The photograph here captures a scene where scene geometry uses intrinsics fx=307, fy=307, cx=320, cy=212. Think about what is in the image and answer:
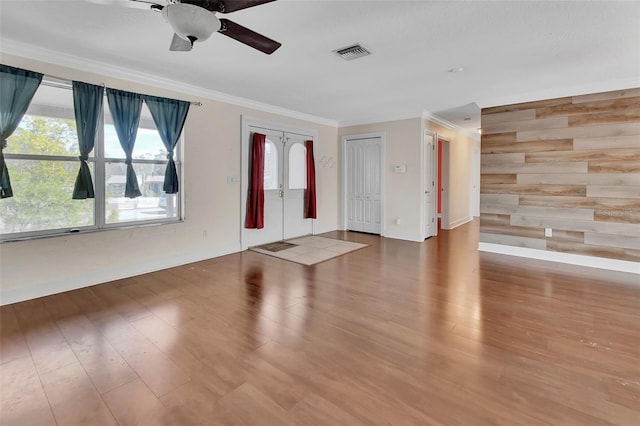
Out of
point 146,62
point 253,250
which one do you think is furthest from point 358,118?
point 146,62

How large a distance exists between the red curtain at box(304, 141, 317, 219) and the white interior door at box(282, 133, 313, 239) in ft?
0.22

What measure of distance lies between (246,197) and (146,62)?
2.47 m

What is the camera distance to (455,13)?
2.54 metres

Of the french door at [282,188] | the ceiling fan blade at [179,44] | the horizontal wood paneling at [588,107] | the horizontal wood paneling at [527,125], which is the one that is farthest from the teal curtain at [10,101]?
the horizontal wood paneling at [588,107]

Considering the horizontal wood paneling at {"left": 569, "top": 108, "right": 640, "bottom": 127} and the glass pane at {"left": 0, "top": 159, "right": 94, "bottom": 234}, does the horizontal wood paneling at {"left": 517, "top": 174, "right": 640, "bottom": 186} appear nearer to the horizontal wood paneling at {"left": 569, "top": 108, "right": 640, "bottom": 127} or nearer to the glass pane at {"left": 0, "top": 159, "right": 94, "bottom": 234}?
the horizontal wood paneling at {"left": 569, "top": 108, "right": 640, "bottom": 127}

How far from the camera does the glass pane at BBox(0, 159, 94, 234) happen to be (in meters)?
3.23

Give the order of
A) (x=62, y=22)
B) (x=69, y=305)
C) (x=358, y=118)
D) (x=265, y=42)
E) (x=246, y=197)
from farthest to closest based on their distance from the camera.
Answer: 1. (x=358, y=118)
2. (x=246, y=197)
3. (x=69, y=305)
4. (x=62, y=22)
5. (x=265, y=42)

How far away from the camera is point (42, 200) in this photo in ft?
11.2

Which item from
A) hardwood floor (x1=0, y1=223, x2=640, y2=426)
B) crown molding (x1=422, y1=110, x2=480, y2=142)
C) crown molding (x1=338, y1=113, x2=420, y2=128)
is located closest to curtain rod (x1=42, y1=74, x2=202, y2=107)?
hardwood floor (x1=0, y1=223, x2=640, y2=426)

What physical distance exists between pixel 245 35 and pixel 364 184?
5107 mm

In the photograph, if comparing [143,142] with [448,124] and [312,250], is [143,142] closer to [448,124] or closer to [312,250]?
[312,250]

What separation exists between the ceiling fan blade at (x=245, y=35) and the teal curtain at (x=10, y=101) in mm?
2489

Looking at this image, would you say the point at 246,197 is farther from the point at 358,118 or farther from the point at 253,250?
the point at 358,118

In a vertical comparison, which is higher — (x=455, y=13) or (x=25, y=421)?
(x=455, y=13)
